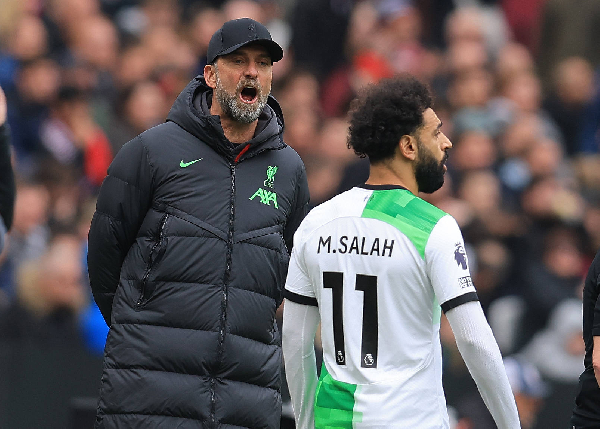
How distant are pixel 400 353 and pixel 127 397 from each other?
105 cm

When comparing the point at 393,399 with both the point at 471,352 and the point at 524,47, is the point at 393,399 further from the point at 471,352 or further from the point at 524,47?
the point at 524,47

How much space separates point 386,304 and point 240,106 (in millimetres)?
1051

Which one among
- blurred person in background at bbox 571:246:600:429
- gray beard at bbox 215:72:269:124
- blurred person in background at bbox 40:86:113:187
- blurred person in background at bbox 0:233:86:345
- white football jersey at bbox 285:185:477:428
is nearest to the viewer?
white football jersey at bbox 285:185:477:428

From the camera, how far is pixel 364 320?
361cm

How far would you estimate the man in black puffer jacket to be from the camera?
3.93 meters

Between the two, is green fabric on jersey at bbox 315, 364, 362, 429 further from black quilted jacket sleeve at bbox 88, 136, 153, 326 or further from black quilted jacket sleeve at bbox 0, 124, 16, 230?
black quilted jacket sleeve at bbox 0, 124, 16, 230

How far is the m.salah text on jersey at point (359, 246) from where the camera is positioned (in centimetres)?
358

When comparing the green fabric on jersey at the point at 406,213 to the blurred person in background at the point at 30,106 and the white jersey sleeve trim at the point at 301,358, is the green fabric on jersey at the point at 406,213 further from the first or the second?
the blurred person in background at the point at 30,106

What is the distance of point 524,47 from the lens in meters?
11.3

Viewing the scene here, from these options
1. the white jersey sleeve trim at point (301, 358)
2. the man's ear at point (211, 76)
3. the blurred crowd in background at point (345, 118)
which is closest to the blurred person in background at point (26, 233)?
the blurred crowd in background at point (345, 118)

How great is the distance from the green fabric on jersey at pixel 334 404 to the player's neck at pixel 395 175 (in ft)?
2.25

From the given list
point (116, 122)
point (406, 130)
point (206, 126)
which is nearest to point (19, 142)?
point (116, 122)

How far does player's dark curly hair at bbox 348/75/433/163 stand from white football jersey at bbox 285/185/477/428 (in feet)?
0.53

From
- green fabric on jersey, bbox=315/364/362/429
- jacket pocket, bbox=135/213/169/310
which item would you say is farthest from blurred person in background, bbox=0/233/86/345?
green fabric on jersey, bbox=315/364/362/429
